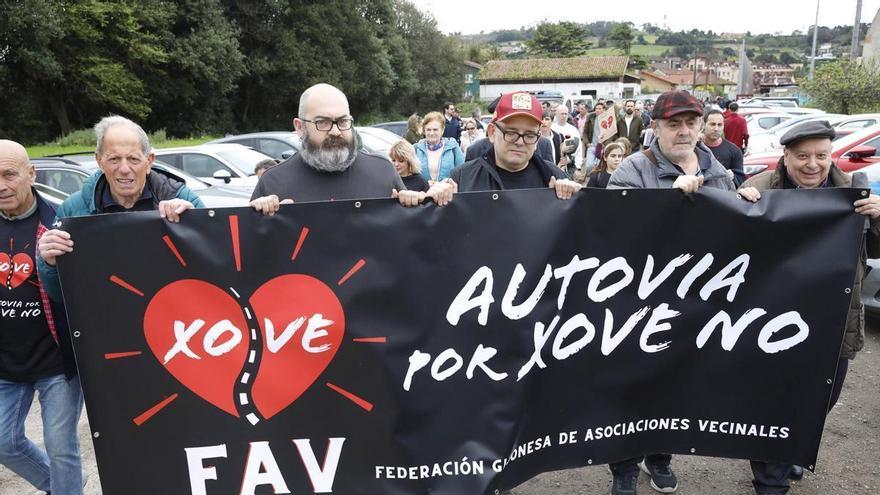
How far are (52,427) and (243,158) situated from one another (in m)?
9.36

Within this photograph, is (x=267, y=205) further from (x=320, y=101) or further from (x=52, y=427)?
(x=52, y=427)

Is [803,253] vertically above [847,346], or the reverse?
[803,253]

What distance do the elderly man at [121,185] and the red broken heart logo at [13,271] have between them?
22cm

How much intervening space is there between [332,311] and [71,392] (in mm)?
1355

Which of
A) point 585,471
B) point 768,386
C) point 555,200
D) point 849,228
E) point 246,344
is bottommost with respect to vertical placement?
point 585,471

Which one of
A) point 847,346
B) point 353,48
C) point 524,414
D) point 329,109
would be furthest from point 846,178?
point 353,48

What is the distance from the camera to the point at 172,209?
2570mm

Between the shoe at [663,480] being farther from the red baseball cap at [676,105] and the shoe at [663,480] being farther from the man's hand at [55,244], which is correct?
A: the man's hand at [55,244]

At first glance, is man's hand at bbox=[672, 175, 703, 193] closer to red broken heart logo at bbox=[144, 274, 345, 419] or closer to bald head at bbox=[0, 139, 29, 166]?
red broken heart logo at bbox=[144, 274, 345, 419]

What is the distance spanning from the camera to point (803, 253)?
2.94 m

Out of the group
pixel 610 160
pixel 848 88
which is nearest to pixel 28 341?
pixel 610 160

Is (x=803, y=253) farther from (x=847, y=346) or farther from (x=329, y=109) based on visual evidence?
(x=329, y=109)

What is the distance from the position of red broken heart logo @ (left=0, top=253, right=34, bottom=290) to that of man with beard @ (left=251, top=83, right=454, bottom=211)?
102 centimetres

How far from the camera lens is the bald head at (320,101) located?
9.87ft
